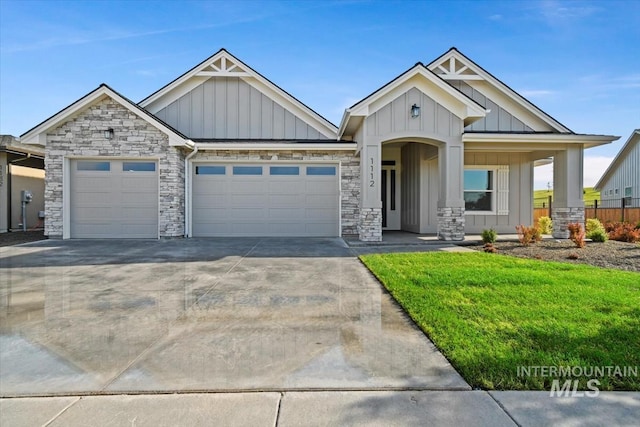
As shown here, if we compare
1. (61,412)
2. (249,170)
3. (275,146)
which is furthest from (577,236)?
(61,412)

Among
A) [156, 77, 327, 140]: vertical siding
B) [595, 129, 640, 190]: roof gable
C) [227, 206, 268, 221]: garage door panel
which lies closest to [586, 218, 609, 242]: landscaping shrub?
[156, 77, 327, 140]: vertical siding

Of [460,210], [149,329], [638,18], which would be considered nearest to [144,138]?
[149,329]

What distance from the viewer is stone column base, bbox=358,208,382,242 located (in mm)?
10570

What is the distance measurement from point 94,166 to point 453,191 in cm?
1209

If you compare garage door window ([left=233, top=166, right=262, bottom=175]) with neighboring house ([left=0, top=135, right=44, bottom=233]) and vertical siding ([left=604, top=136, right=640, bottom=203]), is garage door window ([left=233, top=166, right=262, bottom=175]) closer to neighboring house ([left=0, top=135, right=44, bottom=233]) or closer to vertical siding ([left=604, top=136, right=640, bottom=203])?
neighboring house ([left=0, top=135, right=44, bottom=233])

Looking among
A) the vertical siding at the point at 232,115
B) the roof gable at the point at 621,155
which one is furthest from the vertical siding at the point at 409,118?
the roof gable at the point at 621,155

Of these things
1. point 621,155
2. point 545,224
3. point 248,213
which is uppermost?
point 621,155

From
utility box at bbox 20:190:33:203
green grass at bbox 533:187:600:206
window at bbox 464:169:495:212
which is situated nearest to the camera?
window at bbox 464:169:495:212

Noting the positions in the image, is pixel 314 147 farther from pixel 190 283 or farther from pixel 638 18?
pixel 638 18

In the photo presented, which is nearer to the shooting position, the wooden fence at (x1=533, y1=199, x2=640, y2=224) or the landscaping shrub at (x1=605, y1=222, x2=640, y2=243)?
the landscaping shrub at (x1=605, y1=222, x2=640, y2=243)

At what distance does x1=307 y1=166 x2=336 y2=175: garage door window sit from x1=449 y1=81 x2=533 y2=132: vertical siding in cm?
566

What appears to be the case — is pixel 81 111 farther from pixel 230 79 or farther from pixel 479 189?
pixel 479 189

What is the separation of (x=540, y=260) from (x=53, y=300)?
9.06 m

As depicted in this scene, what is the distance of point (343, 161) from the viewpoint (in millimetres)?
12469
